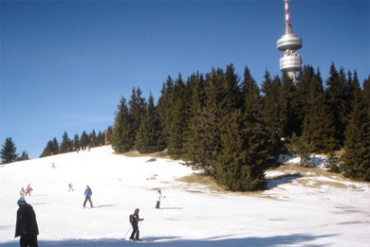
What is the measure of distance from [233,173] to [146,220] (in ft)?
57.1

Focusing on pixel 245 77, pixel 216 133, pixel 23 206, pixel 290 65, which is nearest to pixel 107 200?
pixel 216 133

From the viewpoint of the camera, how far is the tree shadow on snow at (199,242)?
540 inches

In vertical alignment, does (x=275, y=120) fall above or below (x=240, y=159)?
above

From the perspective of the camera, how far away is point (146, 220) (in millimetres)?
20891

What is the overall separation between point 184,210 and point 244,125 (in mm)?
18298

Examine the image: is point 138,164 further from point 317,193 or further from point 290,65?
point 290,65

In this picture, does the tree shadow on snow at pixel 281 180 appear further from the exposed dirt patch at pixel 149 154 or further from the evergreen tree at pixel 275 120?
the exposed dirt patch at pixel 149 154

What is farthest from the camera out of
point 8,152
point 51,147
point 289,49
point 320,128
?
point 51,147

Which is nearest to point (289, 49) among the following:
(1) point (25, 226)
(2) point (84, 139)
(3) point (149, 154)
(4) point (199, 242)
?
(2) point (84, 139)

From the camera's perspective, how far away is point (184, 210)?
82.7 ft

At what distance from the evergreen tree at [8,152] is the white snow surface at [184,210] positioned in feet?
195

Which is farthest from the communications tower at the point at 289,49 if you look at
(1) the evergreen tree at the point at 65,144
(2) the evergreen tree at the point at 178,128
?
(1) the evergreen tree at the point at 65,144

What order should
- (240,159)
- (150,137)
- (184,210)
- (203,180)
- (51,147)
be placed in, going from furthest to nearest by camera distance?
(51,147) → (150,137) → (203,180) → (240,159) → (184,210)

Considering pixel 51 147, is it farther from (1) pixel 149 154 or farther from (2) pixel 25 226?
(2) pixel 25 226
